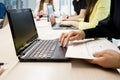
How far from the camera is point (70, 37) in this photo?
1022 mm

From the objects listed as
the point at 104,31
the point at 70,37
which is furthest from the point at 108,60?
the point at 104,31

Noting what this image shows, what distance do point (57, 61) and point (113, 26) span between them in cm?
55

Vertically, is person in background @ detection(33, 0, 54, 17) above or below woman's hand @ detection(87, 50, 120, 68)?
below

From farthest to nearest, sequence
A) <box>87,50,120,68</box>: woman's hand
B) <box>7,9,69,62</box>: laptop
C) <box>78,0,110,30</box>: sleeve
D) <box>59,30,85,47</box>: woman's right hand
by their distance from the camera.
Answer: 1. <box>78,0,110,30</box>: sleeve
2. <box>59,30,85,47</box>: woman's right hand
3. <box>7,9,69,62</box>: laptop
4. <box>87,50,120,68</box>: woman's hand

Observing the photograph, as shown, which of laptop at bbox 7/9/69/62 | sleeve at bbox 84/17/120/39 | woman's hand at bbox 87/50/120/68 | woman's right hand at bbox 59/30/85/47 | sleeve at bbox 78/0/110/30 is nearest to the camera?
woman's hand at bbox 87/50/120/68

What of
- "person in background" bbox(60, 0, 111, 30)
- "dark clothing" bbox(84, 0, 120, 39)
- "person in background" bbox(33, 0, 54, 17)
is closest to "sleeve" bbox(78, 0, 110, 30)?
"person in background" bbox(60, 0, 111, 30)

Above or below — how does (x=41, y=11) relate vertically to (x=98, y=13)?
below

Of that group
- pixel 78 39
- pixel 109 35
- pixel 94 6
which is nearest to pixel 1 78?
pixel 78 39

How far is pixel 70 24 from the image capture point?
2139mm

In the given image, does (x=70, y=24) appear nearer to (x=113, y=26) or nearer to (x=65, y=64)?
(x=113, y=26)

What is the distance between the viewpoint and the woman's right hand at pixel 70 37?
3.26ft

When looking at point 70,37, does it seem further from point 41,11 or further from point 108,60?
point 41,11

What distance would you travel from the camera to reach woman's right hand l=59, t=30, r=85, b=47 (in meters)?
0.99

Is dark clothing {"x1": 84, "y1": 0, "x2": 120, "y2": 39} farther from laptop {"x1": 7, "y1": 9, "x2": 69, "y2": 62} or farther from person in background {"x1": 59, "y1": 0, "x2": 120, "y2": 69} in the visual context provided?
laptop {"x1": 7, "y1": 9, "x2": 69, "y2": 62}
